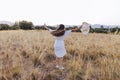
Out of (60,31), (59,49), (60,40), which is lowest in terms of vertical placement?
(59,49)

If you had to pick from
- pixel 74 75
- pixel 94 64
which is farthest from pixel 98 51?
pixel 74 75

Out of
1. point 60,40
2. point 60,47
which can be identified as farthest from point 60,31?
point 60,47

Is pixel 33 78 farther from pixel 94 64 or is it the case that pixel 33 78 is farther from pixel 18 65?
pixel 94 64

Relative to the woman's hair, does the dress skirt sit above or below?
below

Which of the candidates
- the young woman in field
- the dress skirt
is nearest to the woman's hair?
the young woman in field

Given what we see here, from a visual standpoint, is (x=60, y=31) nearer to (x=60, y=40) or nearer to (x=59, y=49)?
(x=60, y=40)

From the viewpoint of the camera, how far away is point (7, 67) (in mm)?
4633

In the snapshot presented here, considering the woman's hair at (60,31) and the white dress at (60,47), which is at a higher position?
the woman's hair at (60,31)

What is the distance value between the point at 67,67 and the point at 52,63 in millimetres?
571

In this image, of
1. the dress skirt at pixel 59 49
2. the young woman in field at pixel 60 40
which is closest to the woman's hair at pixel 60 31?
the young woman in field at pixel 60 40

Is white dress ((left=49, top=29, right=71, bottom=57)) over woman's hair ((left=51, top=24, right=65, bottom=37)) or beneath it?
beneath

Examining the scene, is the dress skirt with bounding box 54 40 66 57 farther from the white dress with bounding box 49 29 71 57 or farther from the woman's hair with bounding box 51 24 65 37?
the woman's hair with bounding box 51 24 65 37

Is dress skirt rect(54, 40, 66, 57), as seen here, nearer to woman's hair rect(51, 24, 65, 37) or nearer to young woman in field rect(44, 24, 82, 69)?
young woman in field rect(44, 24, 82, 69)

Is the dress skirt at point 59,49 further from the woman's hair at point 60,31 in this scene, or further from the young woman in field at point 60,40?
the woman's hair at point 60,31
